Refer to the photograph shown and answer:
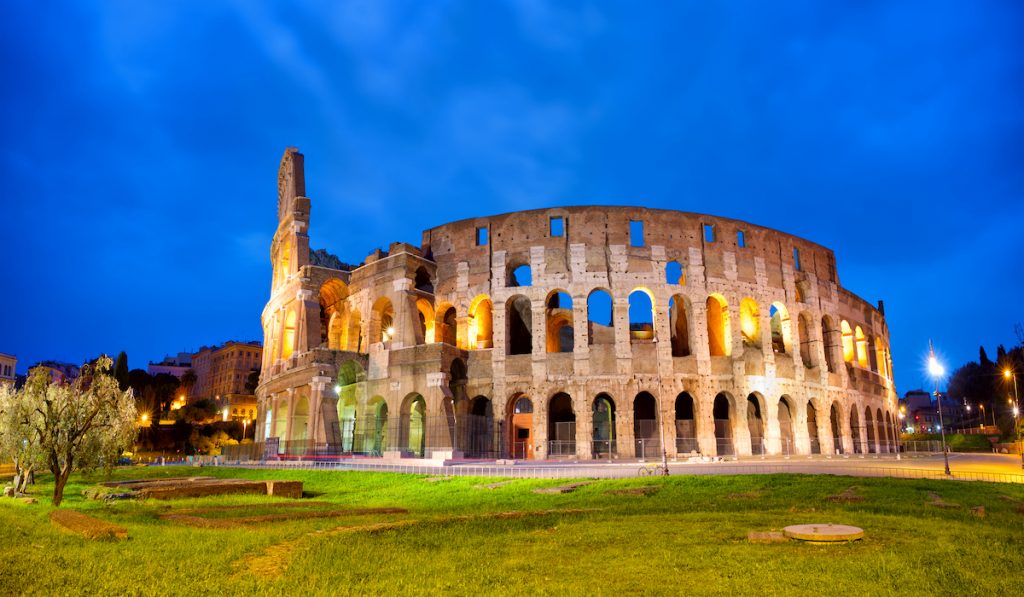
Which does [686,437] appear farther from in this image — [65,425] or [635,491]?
[65,425]

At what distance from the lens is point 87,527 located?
36.1ft

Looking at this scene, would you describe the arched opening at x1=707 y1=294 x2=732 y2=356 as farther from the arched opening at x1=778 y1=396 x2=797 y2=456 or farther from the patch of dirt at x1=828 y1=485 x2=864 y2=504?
the patch of dirt at x1=828 y1=485 x2=864 y2=504

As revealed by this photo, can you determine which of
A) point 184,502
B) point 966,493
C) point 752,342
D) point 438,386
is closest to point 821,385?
point 752,342

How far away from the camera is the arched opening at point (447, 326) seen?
41.4m

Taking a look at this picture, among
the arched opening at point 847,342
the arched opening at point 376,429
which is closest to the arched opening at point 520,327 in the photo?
the arched opening at point 376,429

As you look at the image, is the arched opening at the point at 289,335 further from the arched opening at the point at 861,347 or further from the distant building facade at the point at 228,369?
the distant building facade at the point at 228,369

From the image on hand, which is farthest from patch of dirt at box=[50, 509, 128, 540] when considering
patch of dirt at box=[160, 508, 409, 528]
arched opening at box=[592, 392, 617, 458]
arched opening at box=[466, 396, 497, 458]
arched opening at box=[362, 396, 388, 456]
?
arched opening at box=[592, 392, 617, 458]

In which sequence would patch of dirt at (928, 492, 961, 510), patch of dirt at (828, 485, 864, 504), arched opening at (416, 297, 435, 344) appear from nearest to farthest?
patch of dirt at (928, 492, 961, 510) < patch of dirt at (828, 485, 864, 504) < arched opening at (416, 297, 435, 344)

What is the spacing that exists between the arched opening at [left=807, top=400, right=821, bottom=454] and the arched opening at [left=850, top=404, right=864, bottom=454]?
3.20 meters

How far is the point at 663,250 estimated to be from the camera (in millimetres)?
38312

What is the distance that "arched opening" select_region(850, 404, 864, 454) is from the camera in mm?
43791

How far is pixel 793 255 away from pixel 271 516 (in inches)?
1511

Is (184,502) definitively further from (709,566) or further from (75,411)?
(709,566)

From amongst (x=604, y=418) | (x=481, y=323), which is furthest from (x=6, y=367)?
(x=604, y=418)
